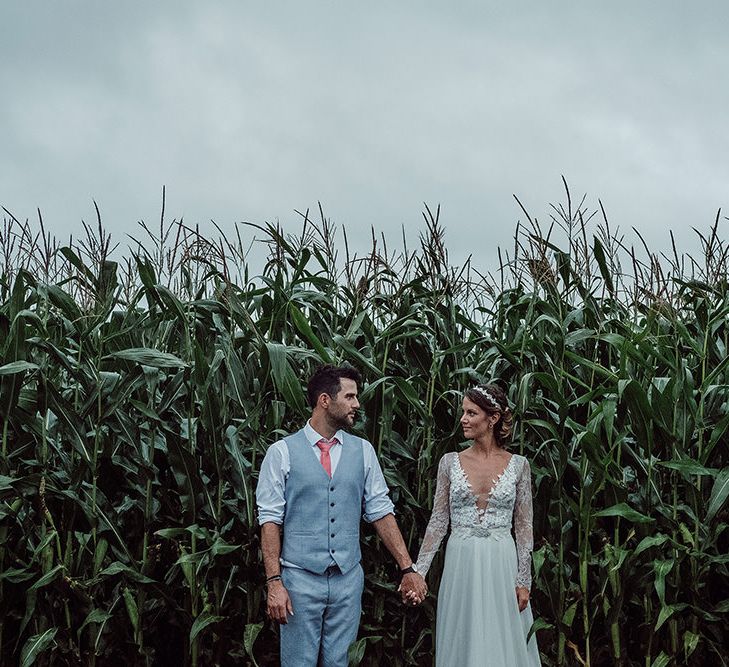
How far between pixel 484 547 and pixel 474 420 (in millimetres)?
567

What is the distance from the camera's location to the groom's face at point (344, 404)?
411cm

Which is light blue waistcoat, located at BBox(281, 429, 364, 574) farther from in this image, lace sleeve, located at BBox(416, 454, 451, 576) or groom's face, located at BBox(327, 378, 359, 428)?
lace sleeve, located at BBox(416, 454, 451, 576)

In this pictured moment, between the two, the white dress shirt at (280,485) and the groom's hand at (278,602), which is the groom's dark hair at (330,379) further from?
the groom's hand at (278,602)

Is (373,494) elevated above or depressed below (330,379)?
below

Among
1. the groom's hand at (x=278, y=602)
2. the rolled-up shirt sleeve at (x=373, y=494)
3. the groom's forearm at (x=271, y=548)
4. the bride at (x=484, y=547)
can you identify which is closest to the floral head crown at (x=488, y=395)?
the bride at (x=484, y=547)

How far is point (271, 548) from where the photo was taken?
403cm

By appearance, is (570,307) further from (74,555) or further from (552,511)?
(74,555)

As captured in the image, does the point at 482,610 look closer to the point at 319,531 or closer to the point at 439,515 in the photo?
the point at 439,515

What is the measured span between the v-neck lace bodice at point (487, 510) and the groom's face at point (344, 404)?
1.98 feet

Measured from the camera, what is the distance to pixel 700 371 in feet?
17.7

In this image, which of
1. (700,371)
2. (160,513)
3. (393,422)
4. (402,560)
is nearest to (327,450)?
(402,560)

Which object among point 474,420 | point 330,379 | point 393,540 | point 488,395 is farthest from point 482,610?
point 330,379

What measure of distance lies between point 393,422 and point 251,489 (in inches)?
34.0

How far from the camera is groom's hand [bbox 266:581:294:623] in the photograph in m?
3.96
